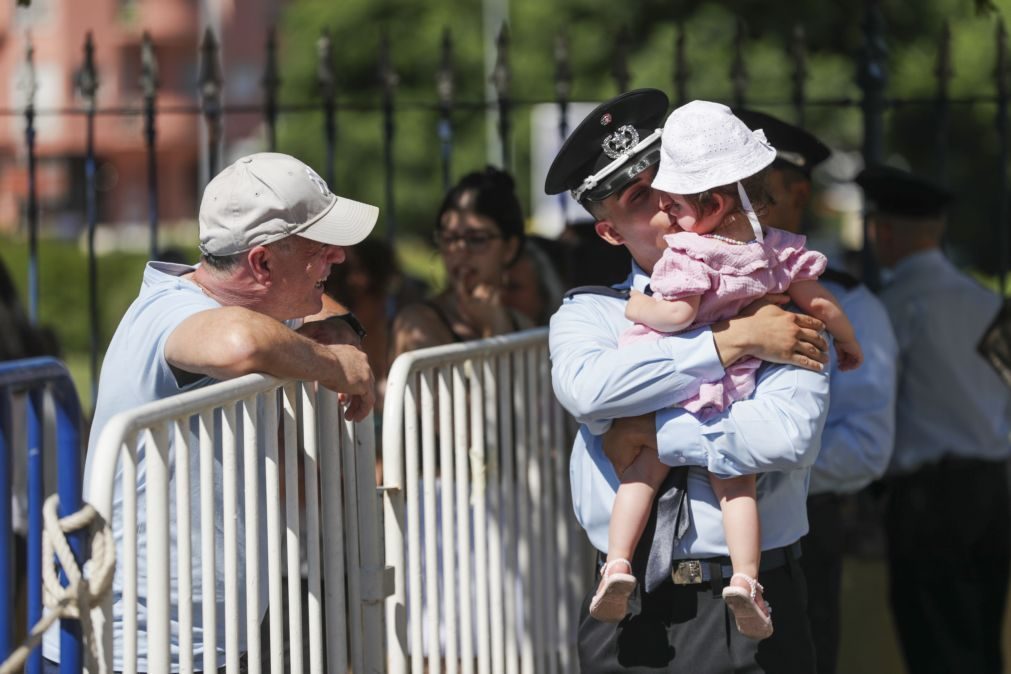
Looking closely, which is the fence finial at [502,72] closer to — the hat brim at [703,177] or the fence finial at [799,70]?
the fence finial at [799,70]

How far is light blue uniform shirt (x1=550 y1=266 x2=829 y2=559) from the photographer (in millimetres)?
2682

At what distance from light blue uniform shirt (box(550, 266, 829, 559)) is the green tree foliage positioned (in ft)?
10.3

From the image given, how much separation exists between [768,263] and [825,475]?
1319 millimetres

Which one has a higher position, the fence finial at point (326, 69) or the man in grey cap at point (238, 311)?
the fence finial at point (326, 69)

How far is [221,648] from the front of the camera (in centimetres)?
265

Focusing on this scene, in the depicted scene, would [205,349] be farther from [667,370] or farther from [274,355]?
[667,370]

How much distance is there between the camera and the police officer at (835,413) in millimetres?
3875

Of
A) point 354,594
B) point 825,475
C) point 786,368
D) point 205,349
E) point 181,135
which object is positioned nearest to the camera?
point 205,349

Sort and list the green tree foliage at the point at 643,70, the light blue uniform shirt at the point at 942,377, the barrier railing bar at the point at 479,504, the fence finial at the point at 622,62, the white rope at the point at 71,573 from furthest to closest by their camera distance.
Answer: the green tree foliage at the point at 643,70 < the fence finial at the point at 622,62 < the light blue uniform shirt at the point at 942,377 < the barrier railing bar at the point at 479,504 < the white rope at the point at 71,573

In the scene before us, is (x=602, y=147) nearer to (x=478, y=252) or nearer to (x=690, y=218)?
(x=690, y=218)

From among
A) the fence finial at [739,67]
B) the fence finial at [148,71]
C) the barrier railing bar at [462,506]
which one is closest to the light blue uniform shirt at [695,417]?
the barrier railing bar at [462,506]

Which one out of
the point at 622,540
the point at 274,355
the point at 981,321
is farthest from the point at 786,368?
the point at 981,321

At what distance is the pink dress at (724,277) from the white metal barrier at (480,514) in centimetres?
70

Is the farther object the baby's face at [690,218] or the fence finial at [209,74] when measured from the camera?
the fence finial at [209,74]
